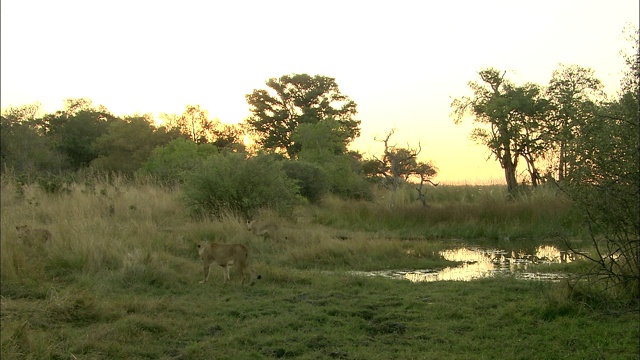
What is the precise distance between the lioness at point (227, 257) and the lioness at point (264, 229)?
3.70 m

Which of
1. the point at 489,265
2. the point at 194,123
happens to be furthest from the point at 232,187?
the point at 194,123

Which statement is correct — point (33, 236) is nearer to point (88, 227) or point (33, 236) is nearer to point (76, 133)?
point (88, 227)

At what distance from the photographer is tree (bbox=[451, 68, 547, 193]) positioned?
2566cm

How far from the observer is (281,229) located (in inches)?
546

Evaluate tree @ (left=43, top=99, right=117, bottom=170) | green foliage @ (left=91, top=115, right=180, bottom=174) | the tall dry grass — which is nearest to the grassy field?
the tall dry grass

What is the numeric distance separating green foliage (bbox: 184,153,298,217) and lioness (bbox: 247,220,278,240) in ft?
6.91

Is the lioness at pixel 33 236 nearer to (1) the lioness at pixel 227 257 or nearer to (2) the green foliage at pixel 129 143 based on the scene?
(1) the lioness at pixel 227 257

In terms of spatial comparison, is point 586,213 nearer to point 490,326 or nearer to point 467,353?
point 490,326

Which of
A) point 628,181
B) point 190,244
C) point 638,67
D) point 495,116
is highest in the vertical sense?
point 495,116

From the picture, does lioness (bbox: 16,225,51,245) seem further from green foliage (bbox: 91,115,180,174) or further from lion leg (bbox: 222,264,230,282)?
green foliage (bbox: 91,115,180,174)

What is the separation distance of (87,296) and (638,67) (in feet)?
24.3

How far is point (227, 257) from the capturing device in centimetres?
912

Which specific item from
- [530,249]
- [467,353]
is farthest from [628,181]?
[530,249]

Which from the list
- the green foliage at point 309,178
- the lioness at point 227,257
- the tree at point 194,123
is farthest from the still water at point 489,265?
the tree at point 194,123
